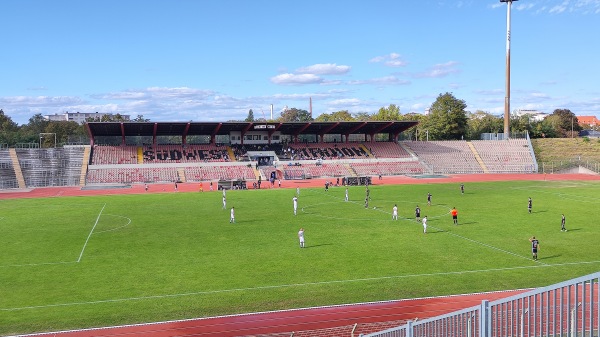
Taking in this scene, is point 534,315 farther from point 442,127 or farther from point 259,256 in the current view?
point 442,127

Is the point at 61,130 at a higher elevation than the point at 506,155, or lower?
higher

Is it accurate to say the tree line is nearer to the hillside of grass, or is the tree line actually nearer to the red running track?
the hillside of grass

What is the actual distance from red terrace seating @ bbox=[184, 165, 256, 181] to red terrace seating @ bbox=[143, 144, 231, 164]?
8.11ft

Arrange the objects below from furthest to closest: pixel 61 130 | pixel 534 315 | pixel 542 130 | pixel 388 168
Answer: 1. pixel 61 130
2. pixel 542 130
3. pixel 388 168
4. pixel 534 315

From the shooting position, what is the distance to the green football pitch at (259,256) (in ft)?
63.4

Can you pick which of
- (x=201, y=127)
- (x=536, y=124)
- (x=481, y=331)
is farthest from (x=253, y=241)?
(x=536, y=124)

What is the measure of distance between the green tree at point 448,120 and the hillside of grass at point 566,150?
16.4 meters

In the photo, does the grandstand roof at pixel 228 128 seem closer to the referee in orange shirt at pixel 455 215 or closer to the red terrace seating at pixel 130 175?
the red terrace seating at pixel 130 175

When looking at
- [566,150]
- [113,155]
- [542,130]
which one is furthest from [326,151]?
[542,130]

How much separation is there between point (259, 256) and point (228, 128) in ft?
183

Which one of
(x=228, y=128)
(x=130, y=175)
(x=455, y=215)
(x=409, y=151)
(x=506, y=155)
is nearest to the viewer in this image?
(x=455, y=215)

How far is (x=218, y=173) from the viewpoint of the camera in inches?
2822

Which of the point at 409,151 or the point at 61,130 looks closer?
the point at 409,151

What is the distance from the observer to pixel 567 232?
30.8 m
